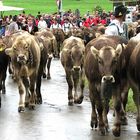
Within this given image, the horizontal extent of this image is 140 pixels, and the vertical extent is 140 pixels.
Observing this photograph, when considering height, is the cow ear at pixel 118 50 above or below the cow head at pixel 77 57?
above

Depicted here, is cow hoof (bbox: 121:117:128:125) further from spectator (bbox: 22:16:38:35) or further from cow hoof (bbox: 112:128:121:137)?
spectator (bbox: 22:16:38:35)

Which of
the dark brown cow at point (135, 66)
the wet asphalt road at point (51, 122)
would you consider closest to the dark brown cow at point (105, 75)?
the dark brown cow at point (135, 66)

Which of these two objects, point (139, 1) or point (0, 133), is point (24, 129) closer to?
point (0, 133)

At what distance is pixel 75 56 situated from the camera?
15023 millimetres

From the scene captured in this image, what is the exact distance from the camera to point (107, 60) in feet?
35.4

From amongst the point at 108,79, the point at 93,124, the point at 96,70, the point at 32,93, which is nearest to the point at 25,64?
the point at 32,93

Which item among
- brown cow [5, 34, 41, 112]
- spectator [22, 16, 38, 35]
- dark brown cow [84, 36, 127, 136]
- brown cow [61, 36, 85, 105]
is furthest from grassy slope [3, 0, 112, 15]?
dark brown cow [84, 36, 127, 136]

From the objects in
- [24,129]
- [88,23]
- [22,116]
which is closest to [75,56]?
[22,116]

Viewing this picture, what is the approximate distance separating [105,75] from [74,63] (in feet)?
14.3

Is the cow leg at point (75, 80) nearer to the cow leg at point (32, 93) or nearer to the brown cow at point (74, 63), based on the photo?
the brown cow at point (74, 63)

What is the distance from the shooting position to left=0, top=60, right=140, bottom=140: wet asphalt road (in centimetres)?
1135

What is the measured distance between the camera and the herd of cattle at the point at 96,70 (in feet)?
35.7

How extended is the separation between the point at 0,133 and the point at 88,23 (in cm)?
2552

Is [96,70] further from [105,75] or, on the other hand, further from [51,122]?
[51,122]
